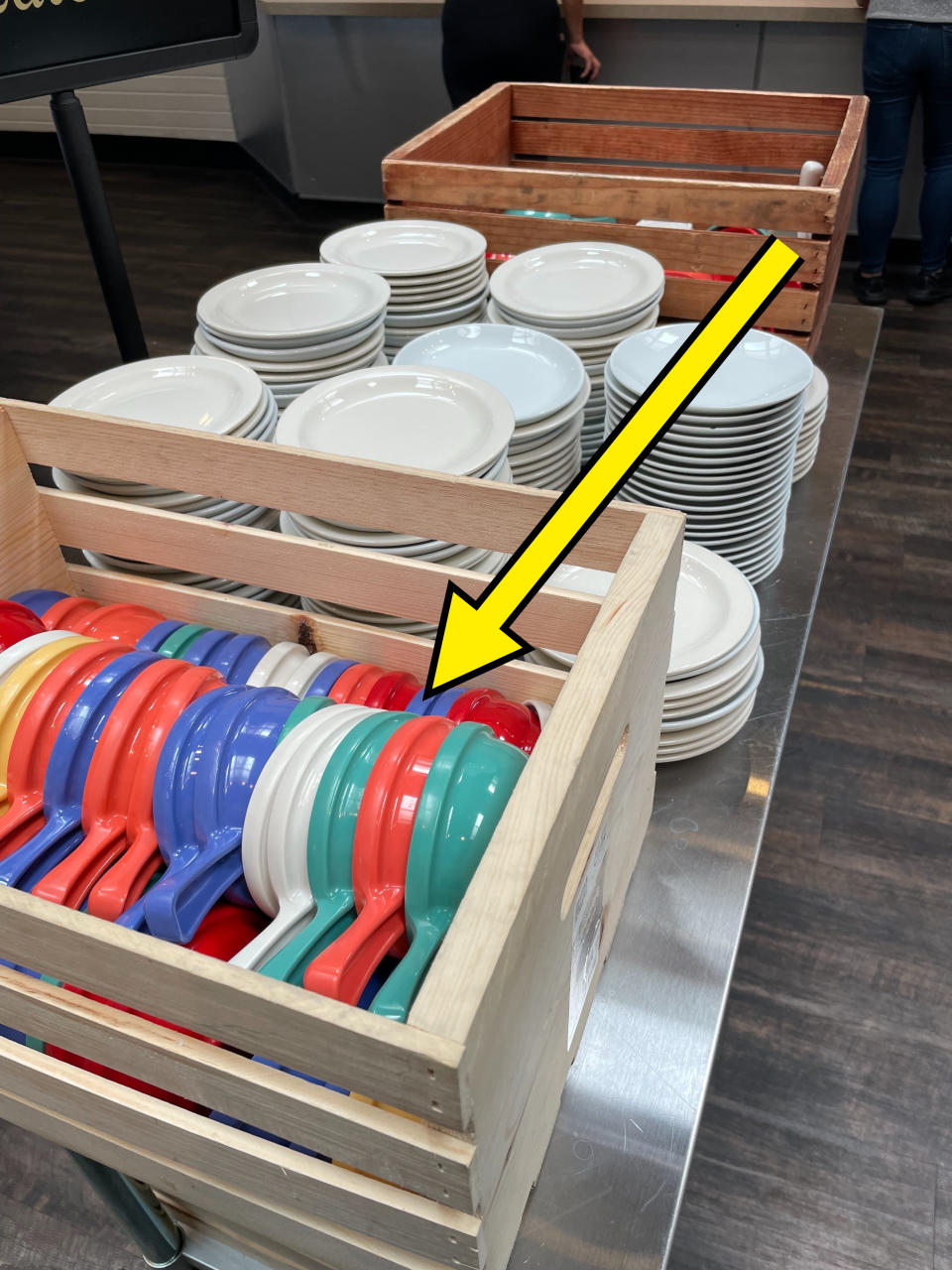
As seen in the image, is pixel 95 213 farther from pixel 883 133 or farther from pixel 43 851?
pixel 883 133

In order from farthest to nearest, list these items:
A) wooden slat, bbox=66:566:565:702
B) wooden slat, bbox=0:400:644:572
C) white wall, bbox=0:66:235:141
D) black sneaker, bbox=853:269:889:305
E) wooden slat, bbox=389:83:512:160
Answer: white wall, bbox=0:66:235:141 < black sneaker, bbox=853:269:889:305 < wooden slat, bbox=389:83:512:160 < wooden slat, bbox=66:566:565:702 < wooden slat, bbox=0:400:644:572

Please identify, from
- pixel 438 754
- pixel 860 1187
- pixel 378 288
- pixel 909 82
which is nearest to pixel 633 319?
pixel 378 288

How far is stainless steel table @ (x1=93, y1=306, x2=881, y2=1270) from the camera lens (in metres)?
0.80

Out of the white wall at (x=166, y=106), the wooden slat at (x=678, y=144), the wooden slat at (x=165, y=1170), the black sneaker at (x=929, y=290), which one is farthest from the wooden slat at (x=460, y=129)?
the white wall at (x=166, y=106)

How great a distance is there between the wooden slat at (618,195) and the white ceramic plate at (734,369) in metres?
0.29

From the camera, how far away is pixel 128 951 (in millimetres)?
549

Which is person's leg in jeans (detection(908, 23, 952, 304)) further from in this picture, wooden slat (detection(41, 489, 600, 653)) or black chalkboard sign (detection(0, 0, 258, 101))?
wooden slat (detection(41, 489, 600, 653))

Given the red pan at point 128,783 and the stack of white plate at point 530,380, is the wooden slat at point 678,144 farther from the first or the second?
the red pan at point 128,783

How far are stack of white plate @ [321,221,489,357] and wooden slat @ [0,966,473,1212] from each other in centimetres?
127

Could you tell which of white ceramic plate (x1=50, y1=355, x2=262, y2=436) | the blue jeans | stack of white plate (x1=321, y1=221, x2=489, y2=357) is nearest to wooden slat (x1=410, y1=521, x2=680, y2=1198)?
white ceramic plate (x1=50, y1=355, x2=262, y2=436)

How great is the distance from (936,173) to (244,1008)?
12.9ft

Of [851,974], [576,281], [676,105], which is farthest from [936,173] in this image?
[851,974]

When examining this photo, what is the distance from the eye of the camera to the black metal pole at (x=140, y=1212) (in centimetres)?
92

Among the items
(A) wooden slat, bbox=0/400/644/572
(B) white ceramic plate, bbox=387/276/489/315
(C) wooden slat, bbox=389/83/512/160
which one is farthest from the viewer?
(C) wooden slat, bbox=389/83/512/160
